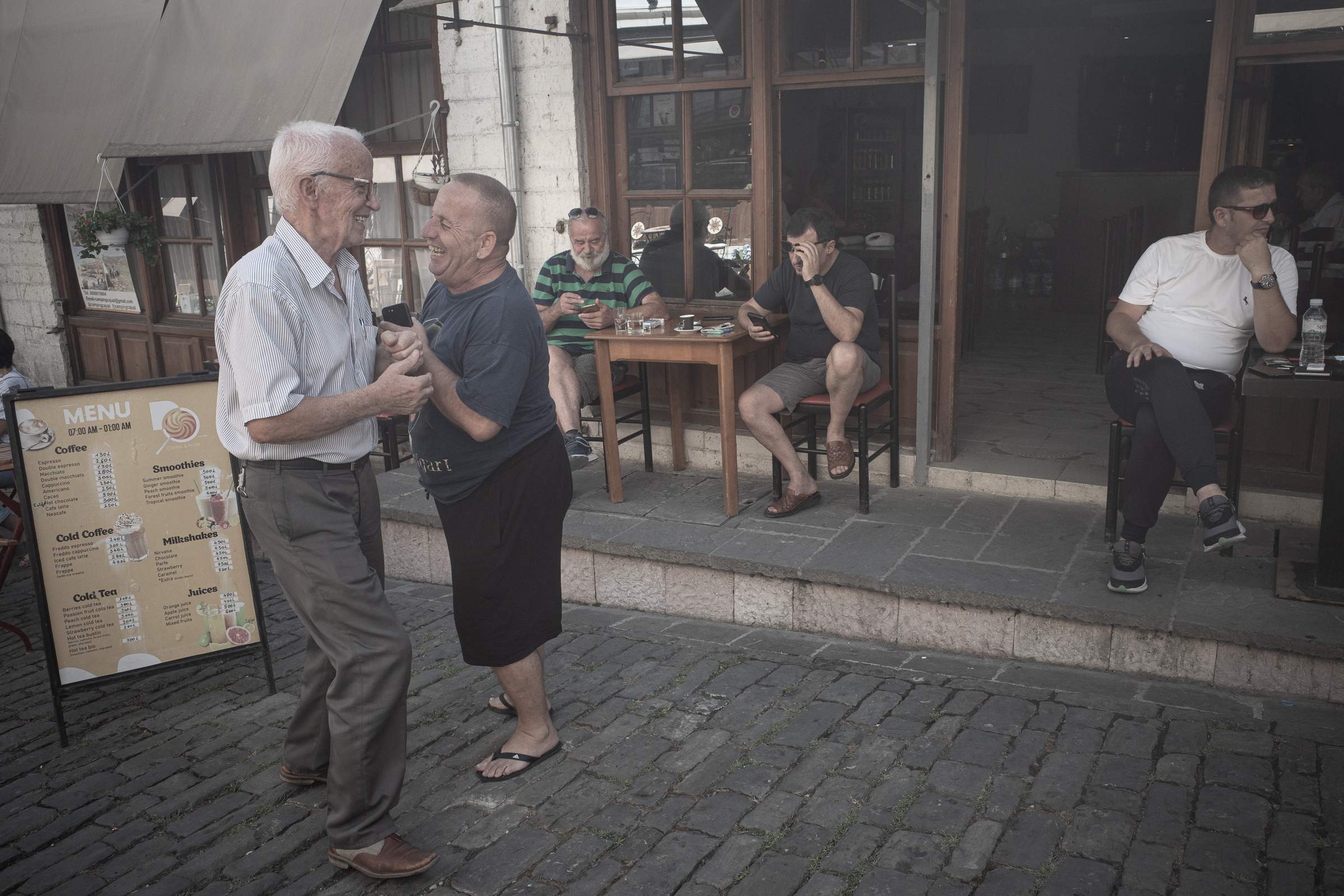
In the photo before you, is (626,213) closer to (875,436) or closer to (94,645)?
(875,436)

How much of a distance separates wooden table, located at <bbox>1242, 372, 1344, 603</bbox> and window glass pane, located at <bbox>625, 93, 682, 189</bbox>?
3.23m

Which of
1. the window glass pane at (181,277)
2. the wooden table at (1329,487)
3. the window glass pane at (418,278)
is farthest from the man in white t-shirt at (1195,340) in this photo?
the window glass pane at (181,277)

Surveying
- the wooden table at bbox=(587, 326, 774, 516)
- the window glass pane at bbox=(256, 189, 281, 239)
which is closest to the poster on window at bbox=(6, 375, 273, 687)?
the wooden table at bbox=(587, 326, 774, 516)

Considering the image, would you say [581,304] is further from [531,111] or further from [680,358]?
[531,111]

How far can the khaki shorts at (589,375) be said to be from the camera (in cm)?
559

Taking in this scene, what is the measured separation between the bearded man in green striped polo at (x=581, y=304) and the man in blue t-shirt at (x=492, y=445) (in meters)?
2.17

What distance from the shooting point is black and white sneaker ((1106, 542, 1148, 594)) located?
3.89 meters

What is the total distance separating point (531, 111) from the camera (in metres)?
6.10

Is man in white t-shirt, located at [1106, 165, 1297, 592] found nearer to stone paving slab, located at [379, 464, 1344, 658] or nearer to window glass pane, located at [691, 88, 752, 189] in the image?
stone paving slab, located at [379, 464, 1344, 658]

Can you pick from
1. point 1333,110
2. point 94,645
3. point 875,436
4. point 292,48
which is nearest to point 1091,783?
point 875,436

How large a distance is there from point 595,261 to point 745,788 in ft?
10.5

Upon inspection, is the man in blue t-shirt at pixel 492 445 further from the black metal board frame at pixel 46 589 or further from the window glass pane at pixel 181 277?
the window glass pane at pixel 181 277

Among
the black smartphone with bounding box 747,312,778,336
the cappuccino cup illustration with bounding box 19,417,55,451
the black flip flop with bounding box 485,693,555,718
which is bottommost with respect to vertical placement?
the black flip flop with bounding box 485,693,555,718

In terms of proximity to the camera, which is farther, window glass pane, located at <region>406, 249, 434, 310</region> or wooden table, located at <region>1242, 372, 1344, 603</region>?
window glass pane, located at <region>406, 249, 434, 310</region>
